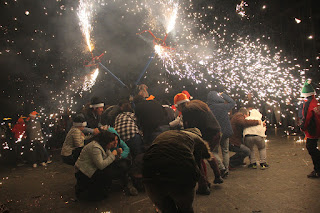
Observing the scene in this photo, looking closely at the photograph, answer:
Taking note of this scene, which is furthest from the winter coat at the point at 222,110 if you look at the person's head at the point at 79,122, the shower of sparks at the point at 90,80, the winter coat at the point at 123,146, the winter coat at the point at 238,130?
the shower of sparks at the point at 90,80

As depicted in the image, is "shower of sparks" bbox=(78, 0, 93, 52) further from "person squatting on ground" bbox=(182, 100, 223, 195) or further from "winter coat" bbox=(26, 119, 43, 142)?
"person squatting on ground" bbox=(182, 100, 223, 195)

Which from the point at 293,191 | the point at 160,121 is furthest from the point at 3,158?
the point at 293,191

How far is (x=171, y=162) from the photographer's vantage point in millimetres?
2475

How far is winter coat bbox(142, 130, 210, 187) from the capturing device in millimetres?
2484

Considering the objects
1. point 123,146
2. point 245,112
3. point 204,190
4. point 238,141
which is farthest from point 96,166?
point 245,112

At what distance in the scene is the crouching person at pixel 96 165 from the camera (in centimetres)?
481

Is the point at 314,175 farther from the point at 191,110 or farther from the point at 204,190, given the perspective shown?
the point at 191,110

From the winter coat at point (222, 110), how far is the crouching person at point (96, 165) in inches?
100.0

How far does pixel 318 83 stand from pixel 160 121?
11937 mm

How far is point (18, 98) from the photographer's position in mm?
14953

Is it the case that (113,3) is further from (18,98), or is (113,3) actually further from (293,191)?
(293,191)

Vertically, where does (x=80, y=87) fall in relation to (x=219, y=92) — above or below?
above

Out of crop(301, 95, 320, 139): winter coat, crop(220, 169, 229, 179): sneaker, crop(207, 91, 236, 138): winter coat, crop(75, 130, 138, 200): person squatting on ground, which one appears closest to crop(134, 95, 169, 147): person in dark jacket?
crop(75, 130, 138, 200): person squatting on ground

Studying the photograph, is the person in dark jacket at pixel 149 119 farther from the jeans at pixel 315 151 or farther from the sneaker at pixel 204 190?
the jeans at pixel 315 151
